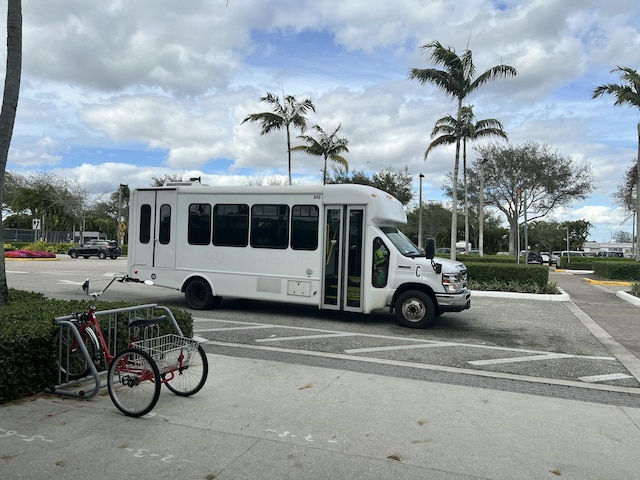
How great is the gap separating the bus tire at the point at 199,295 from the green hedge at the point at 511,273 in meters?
9.68

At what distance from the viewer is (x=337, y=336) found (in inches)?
357

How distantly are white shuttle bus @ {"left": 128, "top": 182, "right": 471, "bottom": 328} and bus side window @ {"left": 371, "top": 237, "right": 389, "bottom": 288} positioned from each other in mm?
20

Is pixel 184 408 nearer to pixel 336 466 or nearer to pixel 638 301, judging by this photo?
pixel 336 466

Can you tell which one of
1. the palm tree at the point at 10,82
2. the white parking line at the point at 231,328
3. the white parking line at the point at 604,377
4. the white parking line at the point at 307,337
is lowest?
the white parking line at the point at 604,377

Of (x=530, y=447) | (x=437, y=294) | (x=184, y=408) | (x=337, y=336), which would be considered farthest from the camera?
(x=437, y=294)

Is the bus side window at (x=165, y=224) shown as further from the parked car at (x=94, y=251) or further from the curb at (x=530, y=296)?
the parked car at (x=94, y=251)

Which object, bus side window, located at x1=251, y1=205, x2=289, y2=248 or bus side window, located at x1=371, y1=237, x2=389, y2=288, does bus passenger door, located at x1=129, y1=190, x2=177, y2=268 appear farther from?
bus side window, located at x1=371, y1=237, x2=389, y2=288

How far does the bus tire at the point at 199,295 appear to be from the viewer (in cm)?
1166

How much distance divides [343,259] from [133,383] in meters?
6.22

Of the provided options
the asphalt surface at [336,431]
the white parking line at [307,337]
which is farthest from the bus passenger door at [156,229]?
the asphalt surface at [336,431]

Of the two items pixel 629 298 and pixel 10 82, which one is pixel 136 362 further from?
pixel 629 298

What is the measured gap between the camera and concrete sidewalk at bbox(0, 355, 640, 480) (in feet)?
12.1

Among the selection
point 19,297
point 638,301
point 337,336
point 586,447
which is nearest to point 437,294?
point 337,336

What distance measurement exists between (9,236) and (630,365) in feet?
218
